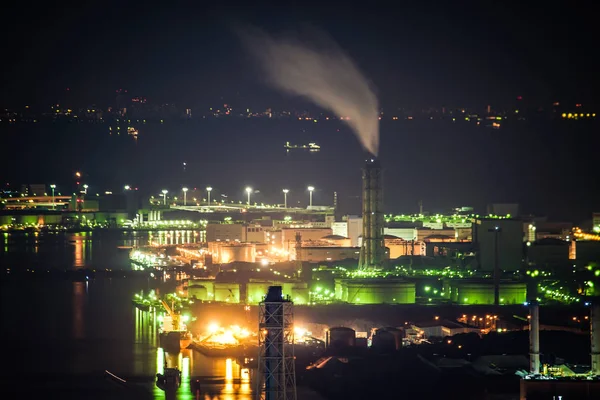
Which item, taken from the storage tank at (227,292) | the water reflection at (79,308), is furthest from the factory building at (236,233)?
the storage tank at (227,292)

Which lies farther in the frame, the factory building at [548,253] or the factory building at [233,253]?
the factory building at [233,253]

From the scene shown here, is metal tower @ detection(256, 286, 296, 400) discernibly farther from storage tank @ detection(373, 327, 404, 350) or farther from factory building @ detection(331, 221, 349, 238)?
factory building @ detection(331, 221, 349, 238)

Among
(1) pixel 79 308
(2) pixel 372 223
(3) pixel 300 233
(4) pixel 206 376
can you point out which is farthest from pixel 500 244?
(4) pixel 206 376

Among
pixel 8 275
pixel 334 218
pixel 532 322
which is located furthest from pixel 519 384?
pixel 334 218

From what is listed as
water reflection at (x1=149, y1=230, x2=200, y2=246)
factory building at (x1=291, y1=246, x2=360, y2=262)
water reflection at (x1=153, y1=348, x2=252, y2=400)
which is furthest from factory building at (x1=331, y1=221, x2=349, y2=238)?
water reflection at (x1=153, y1=348, x2=252, y2=400)

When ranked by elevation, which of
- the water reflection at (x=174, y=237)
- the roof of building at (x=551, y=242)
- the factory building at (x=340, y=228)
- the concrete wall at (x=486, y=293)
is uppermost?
the factory building at (x=340, y=228)

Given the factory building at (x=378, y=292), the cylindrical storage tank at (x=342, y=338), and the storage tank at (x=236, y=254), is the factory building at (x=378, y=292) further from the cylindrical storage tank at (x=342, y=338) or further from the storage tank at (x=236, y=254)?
the storage tank at (x=236, y=254)
